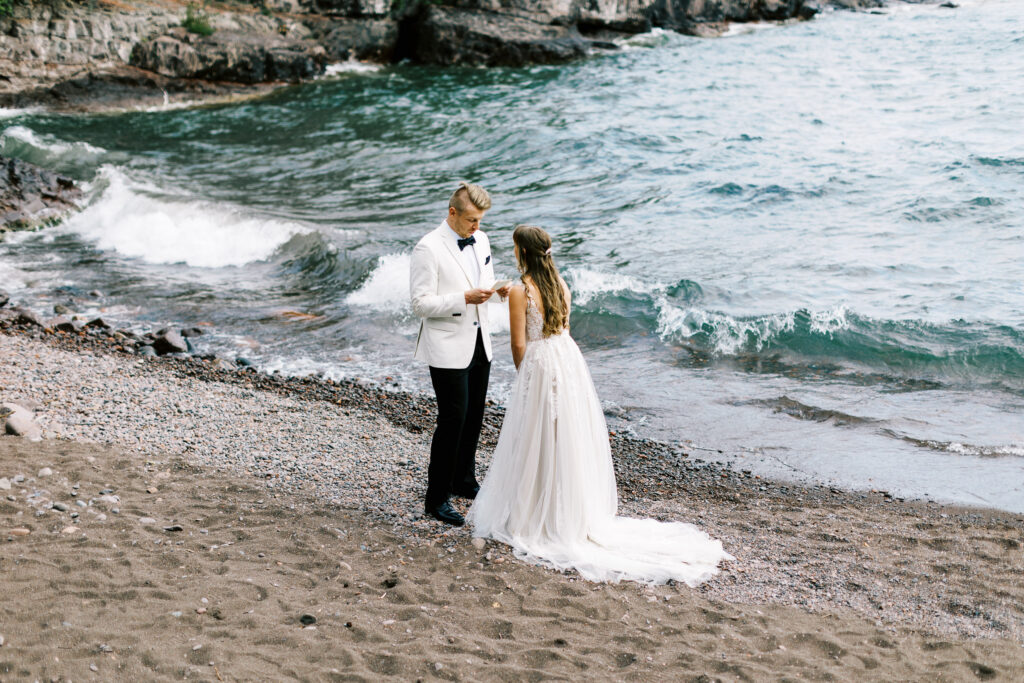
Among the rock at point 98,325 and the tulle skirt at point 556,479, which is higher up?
the tulle skirt at point 556,479

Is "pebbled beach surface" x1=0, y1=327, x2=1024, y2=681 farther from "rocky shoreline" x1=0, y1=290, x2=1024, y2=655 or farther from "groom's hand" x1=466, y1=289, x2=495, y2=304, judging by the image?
"groom's hand" x1=466, y1=289, x2=495, y2=304

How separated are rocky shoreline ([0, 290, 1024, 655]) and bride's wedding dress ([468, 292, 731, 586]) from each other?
272 mm

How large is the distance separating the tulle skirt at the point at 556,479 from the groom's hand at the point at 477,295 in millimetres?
494

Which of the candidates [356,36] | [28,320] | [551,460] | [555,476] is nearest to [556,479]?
[555,476]

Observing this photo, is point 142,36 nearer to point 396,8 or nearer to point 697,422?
point 396,8

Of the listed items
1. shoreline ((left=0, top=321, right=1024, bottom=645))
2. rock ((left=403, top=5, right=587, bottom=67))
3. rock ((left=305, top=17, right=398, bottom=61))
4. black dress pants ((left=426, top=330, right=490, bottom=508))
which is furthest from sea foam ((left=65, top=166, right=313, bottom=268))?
rock ((left=403, top=5, right=587, bottom=67))

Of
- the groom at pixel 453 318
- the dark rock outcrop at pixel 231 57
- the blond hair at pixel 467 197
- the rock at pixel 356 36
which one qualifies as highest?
the rock at pixel 356 36

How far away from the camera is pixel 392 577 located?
5148 millimetres

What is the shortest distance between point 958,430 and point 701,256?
6029 millimetres

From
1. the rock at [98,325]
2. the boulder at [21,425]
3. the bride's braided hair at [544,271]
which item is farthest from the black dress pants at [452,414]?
the rock at [98,325]

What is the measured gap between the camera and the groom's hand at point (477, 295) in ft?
17.8

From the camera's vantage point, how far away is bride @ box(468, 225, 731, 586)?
552 centimetres

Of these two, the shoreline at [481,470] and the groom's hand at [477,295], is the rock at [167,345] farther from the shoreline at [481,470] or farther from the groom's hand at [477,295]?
the groom's hand at [477,295]

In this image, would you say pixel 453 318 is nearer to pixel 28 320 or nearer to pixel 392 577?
pixel 392 577
